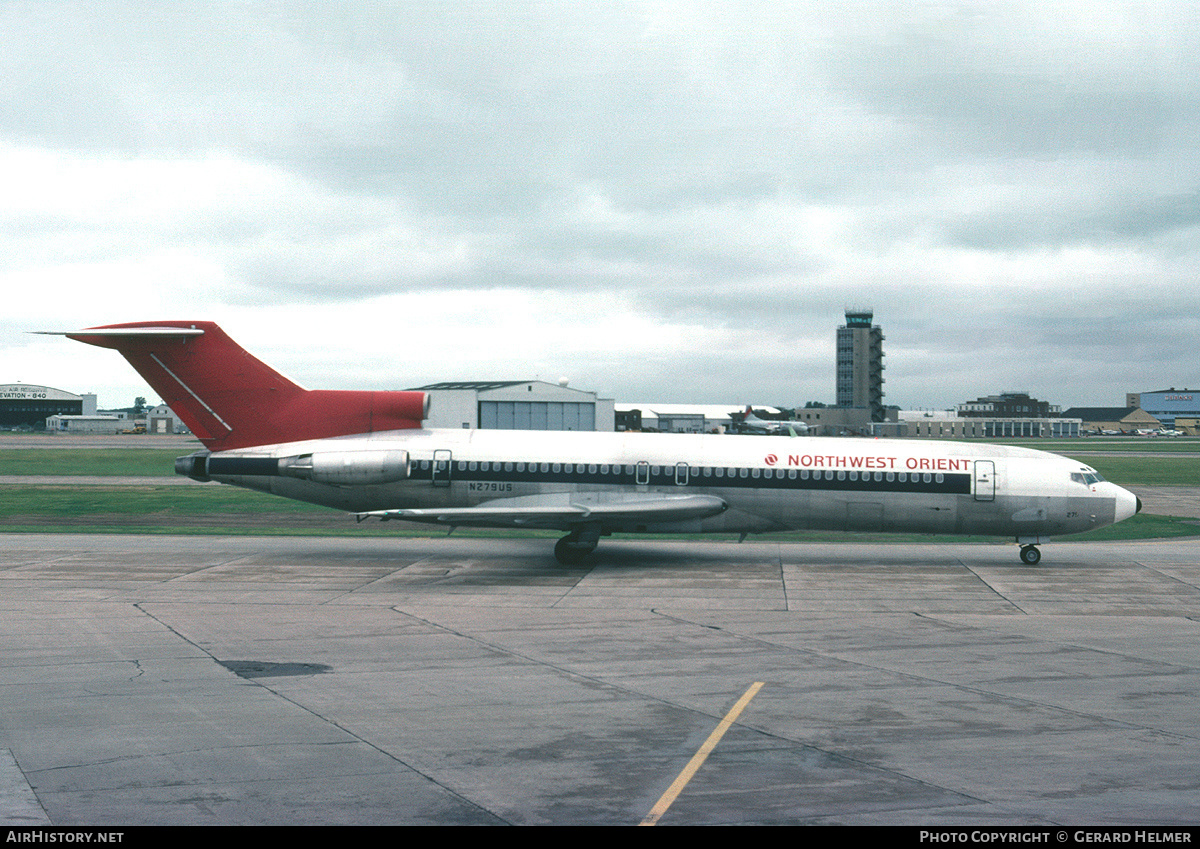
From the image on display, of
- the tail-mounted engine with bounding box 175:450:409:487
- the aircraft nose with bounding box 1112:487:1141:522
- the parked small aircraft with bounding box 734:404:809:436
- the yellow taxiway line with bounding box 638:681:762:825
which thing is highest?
the parked small aircraft with bounding box 734:404:809:436

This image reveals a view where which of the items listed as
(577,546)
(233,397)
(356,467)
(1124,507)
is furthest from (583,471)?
(1124,507)

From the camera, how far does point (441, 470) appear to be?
84.6 feet

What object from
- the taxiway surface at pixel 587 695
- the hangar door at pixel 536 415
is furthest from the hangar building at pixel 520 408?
the taxiway surface at pixel 587 695

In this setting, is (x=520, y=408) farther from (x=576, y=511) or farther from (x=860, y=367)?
(x=860, y=367)

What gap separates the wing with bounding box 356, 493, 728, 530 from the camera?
24.0 m

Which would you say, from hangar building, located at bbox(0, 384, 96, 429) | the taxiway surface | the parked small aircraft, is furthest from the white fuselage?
hangar building, located at bbox(0, 384, 96, 429)

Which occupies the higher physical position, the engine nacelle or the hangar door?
the hangar door

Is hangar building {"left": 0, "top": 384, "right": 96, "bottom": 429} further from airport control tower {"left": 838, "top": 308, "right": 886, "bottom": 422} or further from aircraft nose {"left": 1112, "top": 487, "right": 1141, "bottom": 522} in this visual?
aircraft nose {"left": 1112, "top": 487, "right": 1141, "bottom": 522}

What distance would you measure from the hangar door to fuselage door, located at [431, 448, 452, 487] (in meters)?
46.8

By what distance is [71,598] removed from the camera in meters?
19.5

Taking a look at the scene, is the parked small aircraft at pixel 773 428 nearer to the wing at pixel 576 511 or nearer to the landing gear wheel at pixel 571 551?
the wing at pixel 576 511

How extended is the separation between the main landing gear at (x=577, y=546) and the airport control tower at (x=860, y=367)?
6421 inches

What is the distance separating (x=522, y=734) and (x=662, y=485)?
1467 cm

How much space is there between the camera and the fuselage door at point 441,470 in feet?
84.6
